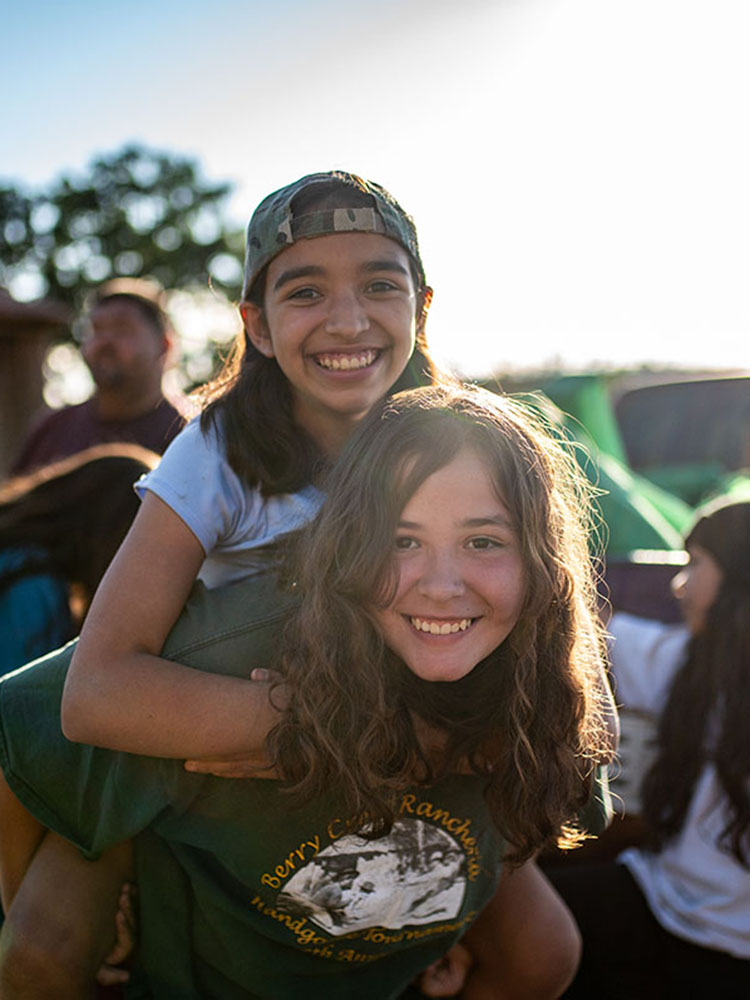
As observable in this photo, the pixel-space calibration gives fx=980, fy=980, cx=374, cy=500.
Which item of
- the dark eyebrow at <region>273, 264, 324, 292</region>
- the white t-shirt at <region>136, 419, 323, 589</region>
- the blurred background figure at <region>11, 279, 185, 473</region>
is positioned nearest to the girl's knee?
the white t-shirt at <region>136, 419, 323, 589</region>

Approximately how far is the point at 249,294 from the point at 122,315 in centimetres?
293

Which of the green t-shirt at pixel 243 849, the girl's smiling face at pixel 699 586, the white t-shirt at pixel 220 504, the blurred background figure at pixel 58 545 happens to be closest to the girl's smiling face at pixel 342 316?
the white t-shirt at pixel 220 504

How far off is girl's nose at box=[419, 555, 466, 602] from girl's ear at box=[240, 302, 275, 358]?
2.69 feet

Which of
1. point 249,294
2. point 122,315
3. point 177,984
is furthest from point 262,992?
point 122,315

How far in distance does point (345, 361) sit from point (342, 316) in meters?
0.10

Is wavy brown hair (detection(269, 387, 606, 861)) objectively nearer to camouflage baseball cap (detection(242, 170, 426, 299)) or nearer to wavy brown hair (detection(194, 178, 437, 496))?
wavy brown hair (detection(194, 178, 437, 496))

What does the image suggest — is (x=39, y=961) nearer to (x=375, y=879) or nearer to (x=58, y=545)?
(x=375, y=879)

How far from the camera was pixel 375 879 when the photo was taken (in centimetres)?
176

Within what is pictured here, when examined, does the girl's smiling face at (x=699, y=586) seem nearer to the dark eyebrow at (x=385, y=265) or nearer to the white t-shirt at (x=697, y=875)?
the white t-shirt at (x=697, y=875)

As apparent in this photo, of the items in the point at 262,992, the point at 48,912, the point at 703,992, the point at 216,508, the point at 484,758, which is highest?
the point at 216,508

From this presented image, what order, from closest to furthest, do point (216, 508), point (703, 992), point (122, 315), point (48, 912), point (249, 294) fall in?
1. point (48, 912)
2. point (216, 508)
3. point (249, 294)
4. point (703, 992)
5. point (122, 315)

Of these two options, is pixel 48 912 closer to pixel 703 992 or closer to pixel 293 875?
pixel 293 875

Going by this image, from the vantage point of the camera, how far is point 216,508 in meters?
1.93

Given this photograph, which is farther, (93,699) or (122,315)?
(122,315)
